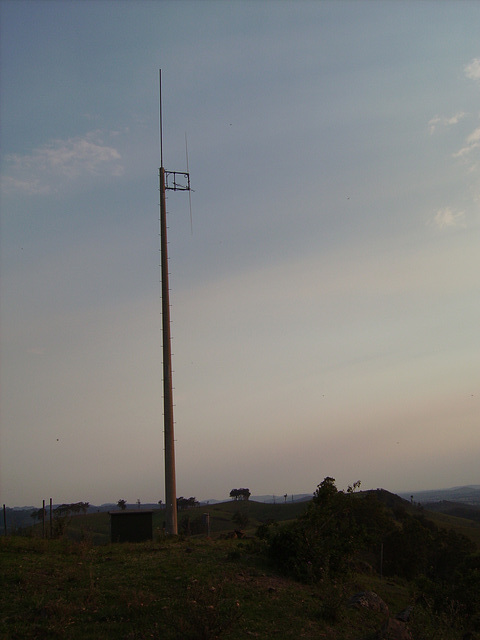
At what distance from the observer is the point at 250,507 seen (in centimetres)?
12988

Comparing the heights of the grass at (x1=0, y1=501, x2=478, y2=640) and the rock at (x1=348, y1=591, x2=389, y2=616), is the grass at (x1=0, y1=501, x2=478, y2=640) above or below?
above

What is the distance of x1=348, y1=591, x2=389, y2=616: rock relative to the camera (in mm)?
15013

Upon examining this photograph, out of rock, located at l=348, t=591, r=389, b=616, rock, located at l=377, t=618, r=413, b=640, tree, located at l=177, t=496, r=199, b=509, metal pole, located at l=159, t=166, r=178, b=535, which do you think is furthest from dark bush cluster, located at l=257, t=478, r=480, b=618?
tree, located at l=177, t=496, r=199, b=509

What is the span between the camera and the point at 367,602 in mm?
15336

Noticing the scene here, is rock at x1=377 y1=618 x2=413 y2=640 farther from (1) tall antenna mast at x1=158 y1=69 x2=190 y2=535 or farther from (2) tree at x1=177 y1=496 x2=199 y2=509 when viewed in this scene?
(2) tree at x1=177 y1=496 x2=199 y2=509

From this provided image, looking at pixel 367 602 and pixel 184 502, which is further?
pixel 184 502

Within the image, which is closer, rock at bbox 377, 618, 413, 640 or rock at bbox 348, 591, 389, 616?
rock at bbox 377, 618, 413, 640

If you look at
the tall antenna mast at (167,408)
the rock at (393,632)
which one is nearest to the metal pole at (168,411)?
the tall antenna mast at (167,408)

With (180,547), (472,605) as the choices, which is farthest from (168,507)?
(472,605)

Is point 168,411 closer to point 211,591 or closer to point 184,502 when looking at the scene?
point 211,591

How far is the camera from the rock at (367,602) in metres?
15.0

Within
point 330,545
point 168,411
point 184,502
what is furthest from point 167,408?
point 184,502

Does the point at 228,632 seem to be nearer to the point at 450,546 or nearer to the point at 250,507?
the point at 450,546

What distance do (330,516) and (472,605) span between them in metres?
4.81
